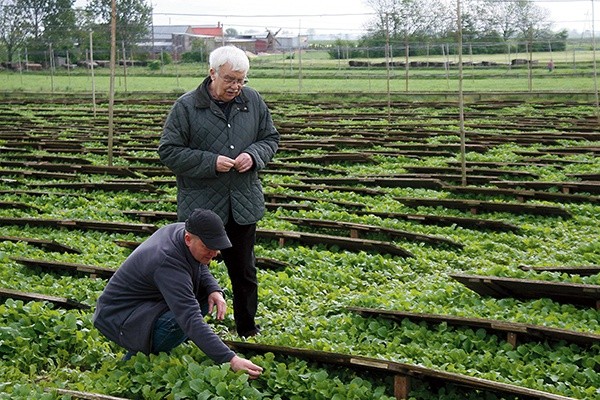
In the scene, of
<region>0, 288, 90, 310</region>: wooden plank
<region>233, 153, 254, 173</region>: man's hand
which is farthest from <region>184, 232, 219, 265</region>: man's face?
<region>0, 288, 90, 310</region>: wooden plank

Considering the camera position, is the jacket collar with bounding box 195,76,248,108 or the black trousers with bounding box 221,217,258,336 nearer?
the jacket collar with bounding box 195,76,248,108

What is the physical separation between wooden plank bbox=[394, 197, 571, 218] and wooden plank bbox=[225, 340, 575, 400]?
21.1 ft

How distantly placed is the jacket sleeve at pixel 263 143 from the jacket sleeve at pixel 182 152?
0.30 metres

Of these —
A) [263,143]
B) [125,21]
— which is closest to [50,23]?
[125,21]

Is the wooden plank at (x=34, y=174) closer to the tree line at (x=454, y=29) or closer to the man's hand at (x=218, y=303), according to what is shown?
the man's hand at (x=218, y=303)

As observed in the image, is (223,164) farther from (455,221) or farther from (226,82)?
(455,221)

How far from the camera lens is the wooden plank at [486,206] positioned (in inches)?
467

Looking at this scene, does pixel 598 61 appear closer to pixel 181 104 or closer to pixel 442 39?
pixel 442 39

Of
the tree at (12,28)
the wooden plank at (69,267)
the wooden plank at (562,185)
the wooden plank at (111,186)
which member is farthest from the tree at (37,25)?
the wooden plank at (69,267)

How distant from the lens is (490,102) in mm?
30688

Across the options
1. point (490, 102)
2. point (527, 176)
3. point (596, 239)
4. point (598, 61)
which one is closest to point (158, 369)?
point (596, 239)

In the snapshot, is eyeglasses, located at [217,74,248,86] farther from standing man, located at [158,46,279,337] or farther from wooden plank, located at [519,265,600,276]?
wooden plank, located at [519,265,600,276]

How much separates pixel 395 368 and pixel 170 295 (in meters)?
1.43

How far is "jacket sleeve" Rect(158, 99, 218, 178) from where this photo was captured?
21.1ft
